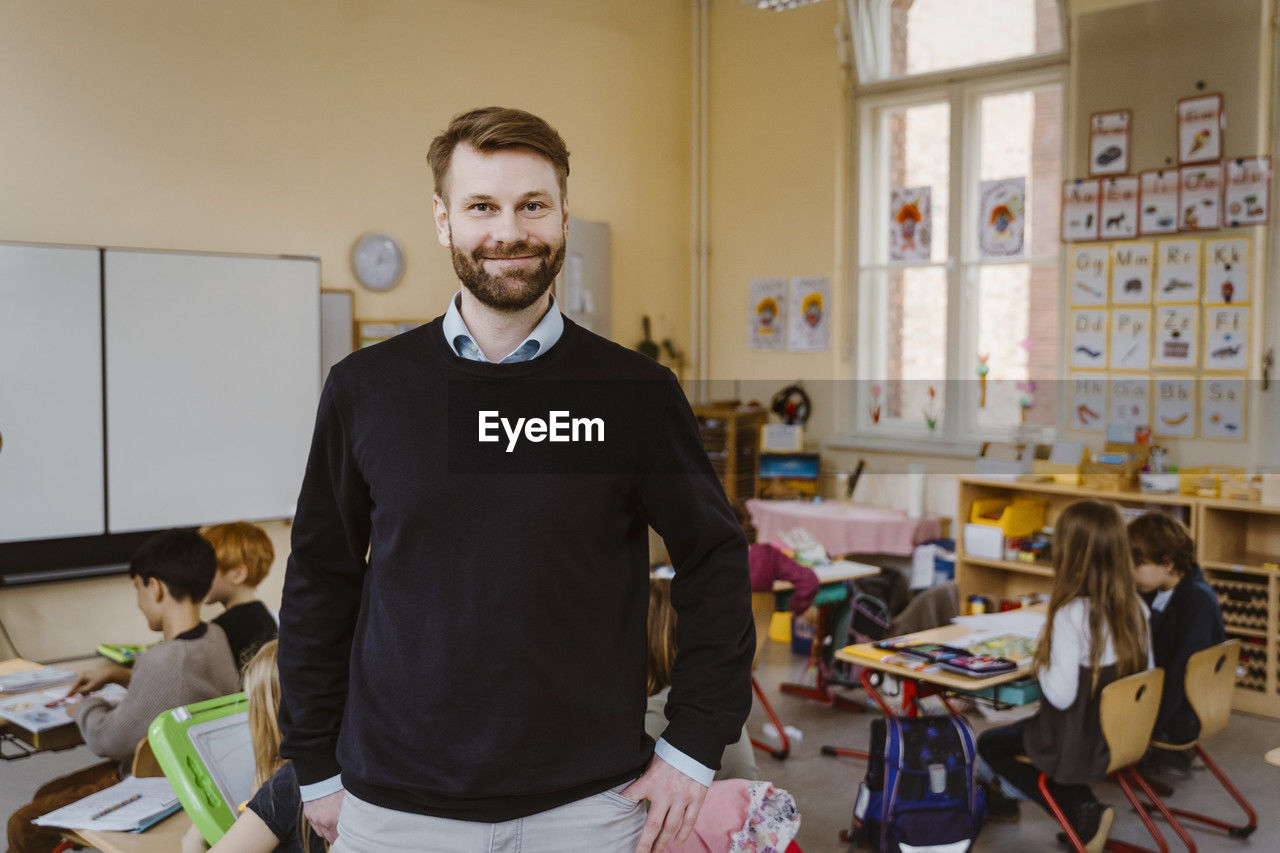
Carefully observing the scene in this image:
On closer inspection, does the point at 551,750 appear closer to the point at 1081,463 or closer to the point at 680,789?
the point at 680,789

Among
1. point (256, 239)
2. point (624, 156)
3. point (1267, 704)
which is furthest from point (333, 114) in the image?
point (1267, 704)

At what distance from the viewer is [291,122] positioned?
18.7 ft

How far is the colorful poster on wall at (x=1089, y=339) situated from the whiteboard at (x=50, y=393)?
4903 millimetres

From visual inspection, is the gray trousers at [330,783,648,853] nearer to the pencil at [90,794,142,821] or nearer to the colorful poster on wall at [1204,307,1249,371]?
the pencil at [90,794,142,821]

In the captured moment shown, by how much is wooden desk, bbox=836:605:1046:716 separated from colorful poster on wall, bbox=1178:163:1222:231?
281 centimetres

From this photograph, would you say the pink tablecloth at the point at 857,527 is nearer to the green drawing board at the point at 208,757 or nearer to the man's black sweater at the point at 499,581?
the green drawing board at the point at 208,757

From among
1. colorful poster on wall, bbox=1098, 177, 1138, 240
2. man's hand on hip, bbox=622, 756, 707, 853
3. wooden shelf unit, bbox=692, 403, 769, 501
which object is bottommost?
man's hand on hip, bbox=622, 756, 707, 853

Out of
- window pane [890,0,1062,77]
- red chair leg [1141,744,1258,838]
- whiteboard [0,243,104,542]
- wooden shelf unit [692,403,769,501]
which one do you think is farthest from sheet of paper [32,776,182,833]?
window pane [890,0,1062,77]

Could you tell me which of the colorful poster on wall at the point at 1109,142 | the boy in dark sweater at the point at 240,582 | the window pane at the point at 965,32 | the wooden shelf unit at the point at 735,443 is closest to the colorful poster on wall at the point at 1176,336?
the colorful poster on wall at the point at 1109,142

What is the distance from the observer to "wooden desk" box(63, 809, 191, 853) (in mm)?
2283

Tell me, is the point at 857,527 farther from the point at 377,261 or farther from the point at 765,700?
the point at 377,261

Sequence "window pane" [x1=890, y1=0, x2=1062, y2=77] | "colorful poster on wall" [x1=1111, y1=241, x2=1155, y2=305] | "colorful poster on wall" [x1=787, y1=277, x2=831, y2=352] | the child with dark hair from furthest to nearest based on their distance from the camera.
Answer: "colorful poster on wall" [x1=787, y1=277, x2=831, y2=352] < "window pane" [x1=890, y1=0, x2=1062, y2=77] < "colorful poster on wall" [x1=1111, y1=241, x2=1155, y2=305] < the child with dark hair

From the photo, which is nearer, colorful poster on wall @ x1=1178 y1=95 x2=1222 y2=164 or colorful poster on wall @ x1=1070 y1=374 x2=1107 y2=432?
colorful poster on wall @ x1=1178 y1=95 x2=1222 y2=164

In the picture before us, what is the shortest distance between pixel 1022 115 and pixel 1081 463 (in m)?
2.16
